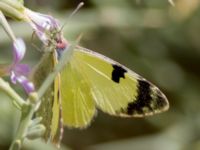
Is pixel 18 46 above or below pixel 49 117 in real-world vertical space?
above

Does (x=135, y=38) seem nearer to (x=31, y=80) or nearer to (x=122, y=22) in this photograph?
(x=122, y=22)

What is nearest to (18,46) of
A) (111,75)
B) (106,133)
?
(111,75)

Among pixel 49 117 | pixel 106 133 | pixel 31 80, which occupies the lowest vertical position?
pixel 106 133

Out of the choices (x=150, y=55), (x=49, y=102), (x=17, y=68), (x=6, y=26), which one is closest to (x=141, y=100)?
(x=49, y=102)

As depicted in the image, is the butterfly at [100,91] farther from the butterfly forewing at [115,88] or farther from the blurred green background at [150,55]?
the blurred green background at [150,55]

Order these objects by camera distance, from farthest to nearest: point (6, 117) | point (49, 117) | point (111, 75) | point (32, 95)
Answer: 1. point (6, 117)
2. point (111, 75)
3. point (49, 117)
4. point (32, 95)

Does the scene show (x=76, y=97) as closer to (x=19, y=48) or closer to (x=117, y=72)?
(x=117, y=72)

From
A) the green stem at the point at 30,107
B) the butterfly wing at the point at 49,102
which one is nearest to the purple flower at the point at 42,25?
the butterfly wing at the point at 49,102
